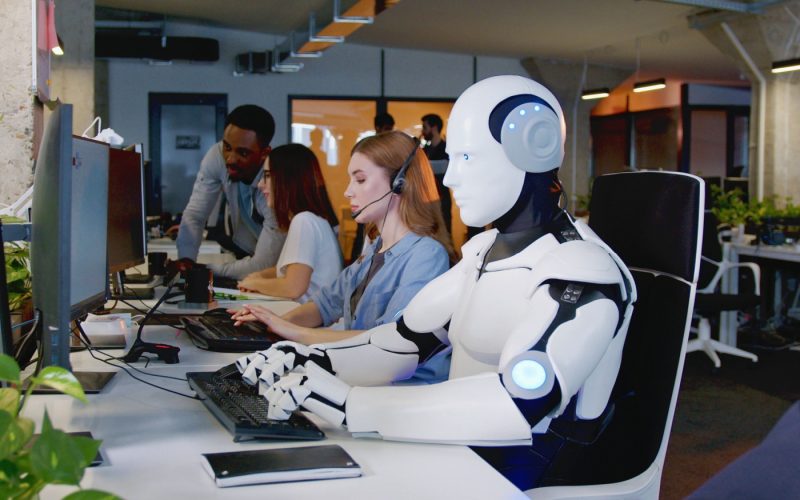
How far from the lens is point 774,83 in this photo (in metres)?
9.48

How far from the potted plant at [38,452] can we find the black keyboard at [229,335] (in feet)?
5.28

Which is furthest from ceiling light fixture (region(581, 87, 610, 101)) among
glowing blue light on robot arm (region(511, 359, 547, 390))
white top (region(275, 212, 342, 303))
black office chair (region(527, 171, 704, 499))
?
glowing blue light on robot arm (region(511, 359, 547, 390))

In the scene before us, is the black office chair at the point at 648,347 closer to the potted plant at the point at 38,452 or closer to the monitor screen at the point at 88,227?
the monitor screen at the point at 88,227

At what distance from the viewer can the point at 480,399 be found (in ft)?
4.53

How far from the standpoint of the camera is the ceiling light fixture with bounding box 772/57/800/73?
8.73 metres

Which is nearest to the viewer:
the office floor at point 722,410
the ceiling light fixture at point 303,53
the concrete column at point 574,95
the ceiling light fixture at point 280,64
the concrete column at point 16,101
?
the concrete column at point 16,101

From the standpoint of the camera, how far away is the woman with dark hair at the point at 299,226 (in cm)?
348

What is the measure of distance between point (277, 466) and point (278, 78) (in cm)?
1159

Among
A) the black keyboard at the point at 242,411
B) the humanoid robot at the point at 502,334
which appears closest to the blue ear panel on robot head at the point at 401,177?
the humanoid robot at the point at 502,334

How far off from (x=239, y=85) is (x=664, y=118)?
7591 millimetres

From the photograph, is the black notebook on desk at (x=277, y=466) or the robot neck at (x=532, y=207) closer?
the black notebook on desk at (x=277, y=466)

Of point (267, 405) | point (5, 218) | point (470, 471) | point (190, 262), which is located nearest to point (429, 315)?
point (267, 405)

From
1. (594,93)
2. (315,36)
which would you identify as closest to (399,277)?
(315,36)

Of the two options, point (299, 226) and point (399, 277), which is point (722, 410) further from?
point (399, 277)
